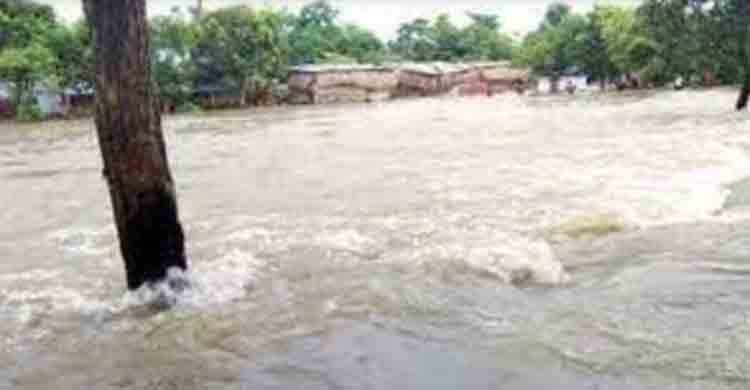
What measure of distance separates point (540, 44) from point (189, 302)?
5126 centimetres

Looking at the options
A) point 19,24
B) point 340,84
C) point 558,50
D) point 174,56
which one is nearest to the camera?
point 19,24

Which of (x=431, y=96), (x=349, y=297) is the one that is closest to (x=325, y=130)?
(x=349, y=297)

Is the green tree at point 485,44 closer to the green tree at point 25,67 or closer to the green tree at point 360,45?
the green tree at point 360,45

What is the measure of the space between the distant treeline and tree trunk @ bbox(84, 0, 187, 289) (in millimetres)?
15175

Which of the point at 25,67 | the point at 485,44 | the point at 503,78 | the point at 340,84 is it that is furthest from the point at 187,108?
the point at 485,44

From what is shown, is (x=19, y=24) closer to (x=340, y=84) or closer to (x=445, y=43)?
(x=340, y=84)

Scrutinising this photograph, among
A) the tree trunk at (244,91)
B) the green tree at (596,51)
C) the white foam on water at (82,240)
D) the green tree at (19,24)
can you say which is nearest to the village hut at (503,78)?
the green tree at (596,51)

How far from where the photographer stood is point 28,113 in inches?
1357

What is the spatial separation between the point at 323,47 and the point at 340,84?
935cm

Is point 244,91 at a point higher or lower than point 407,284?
lower

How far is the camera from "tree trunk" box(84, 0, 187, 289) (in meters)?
4.60

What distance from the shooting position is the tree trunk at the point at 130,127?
460cm

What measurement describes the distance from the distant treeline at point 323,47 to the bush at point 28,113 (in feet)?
0.35


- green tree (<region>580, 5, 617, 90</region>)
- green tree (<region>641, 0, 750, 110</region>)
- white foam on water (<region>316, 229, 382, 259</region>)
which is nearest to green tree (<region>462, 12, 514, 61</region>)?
green tree (<region>580, 5, 617, 90</region>)
